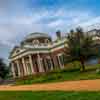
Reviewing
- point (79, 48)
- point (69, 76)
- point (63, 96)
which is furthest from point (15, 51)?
point (63, 96)

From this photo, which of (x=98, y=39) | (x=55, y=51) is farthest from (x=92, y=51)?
(x=55, y=51)

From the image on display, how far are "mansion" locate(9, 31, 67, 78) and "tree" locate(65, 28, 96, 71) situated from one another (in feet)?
53.7

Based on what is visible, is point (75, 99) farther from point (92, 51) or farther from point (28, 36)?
point (28, 36)

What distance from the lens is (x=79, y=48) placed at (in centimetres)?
3241

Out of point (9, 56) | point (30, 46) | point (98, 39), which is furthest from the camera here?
point (9, 56)

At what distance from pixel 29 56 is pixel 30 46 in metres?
2.45

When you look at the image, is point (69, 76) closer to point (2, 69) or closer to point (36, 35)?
point (36, 35)

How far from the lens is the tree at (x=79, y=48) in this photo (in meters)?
32.5

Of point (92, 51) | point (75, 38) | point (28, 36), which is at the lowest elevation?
point (92, 51)

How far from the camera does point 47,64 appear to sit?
56.5 meters

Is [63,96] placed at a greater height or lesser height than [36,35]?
lesser

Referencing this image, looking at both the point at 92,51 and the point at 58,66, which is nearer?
the point at 92,51

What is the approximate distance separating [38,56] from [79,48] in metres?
23.0

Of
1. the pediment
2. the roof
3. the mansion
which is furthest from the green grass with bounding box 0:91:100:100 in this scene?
the roof
